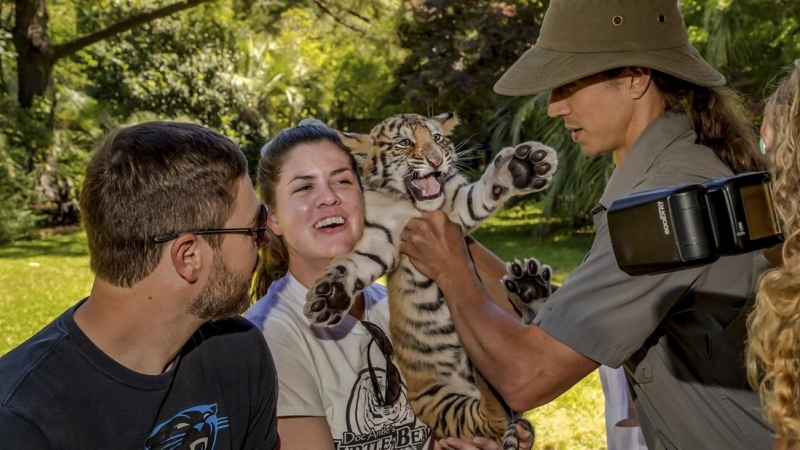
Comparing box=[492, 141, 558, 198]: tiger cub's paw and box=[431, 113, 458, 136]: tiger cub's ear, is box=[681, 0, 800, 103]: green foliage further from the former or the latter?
box=[492, 141, 558, 198]: tiger cub's paw

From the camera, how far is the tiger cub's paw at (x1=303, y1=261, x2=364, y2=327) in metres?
2.60

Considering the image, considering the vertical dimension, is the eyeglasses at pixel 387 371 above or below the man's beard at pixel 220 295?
below

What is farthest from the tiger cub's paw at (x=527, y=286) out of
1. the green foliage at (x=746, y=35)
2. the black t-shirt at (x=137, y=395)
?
the green foliage at (x=746, y=35)

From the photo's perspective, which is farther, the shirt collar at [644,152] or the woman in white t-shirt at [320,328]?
the woman in white t-shirt at [320,328]

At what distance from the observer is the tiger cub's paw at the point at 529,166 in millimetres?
2902

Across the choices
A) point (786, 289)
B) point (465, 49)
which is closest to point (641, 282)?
point (786, 289)

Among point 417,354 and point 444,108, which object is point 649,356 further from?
point 444,108

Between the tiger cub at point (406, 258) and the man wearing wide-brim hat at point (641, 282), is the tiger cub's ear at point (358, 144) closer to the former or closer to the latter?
the tiger cub at point (406, 258)

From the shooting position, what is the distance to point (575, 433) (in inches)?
251

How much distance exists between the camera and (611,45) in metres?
2.41

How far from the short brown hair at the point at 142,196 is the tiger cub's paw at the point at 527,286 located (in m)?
1.24

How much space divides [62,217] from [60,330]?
18.2 metres

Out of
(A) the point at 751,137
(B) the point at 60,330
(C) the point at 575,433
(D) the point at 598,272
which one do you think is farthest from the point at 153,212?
(C) the point at 575,433

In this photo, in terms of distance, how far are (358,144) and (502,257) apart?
10.3 m
